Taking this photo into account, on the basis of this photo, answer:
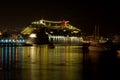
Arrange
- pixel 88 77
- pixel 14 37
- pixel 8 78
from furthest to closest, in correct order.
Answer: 1. pixel 14 37
2. pixel 88 77
3. pixel 8 78

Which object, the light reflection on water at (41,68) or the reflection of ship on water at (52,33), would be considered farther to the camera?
the reflection of ship on water at (52,33)

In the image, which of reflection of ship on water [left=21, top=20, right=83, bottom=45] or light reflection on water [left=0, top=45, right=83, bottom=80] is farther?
reflection of ship on water [left=21, top=20, right=83, bottom=45]

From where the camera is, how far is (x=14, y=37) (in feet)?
553

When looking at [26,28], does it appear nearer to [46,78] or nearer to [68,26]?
[68,26]

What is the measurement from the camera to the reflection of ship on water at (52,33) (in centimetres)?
15100

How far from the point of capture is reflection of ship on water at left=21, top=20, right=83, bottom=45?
495 ft

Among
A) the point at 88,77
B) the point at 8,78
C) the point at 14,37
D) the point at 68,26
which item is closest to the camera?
the point at 8,78

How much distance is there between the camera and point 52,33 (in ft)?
561

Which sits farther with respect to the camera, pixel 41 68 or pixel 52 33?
pixel 52 33

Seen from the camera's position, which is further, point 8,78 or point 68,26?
point 68,26

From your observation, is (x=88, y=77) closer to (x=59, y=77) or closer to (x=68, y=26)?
(x=59, y=77)

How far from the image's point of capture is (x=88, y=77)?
73.7 feet

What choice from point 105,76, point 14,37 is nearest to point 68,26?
point 14,37

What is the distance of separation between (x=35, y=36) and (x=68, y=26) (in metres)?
42.1
